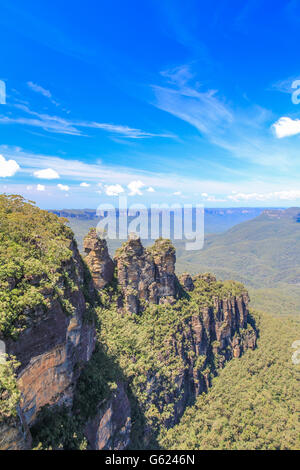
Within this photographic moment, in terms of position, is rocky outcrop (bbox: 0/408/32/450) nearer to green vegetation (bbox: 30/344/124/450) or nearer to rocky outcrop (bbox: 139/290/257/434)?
green vegetation (bbox: 30/344/124/450)

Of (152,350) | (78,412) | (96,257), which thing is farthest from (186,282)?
(78,412)

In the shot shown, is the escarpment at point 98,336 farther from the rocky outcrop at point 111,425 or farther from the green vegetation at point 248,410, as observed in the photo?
the green vegetation at point 248,410

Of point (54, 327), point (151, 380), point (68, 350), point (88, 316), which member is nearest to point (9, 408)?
point (54, 327)

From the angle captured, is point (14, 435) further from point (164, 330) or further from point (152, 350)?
point (164, 330)

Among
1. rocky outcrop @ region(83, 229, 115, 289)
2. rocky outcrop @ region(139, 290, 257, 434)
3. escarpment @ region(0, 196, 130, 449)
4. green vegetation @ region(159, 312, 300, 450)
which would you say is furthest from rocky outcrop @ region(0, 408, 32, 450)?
green vegetation @ region(159, 312, 300, 450)

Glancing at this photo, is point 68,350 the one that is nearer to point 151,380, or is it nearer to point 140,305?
point 151,380

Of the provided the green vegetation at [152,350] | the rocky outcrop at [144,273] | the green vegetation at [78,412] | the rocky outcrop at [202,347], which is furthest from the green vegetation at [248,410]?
the rocky outcrop at [144,273]
